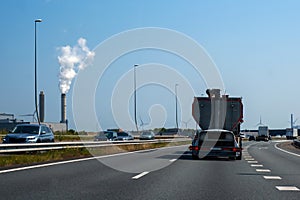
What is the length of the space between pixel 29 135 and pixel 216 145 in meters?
10.5

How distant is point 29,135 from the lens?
2809 cm

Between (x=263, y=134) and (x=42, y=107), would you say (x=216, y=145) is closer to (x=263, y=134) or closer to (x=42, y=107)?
(x=42, y=107)

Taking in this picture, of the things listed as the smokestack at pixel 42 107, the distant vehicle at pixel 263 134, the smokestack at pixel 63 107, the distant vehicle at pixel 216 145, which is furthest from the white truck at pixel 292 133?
the distant vehicle at pixel 216 145

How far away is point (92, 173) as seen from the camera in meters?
15.8

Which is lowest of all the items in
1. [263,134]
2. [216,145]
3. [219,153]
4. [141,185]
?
[263,134]

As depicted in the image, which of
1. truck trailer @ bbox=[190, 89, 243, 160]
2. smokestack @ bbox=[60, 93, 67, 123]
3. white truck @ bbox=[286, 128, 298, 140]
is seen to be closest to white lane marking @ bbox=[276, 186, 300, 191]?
truck trailer @ bbox=[190, 89, 243, 160]

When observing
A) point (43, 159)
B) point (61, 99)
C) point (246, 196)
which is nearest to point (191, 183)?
point (246, 196)

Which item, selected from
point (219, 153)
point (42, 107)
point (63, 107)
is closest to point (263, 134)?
point (63, 107)

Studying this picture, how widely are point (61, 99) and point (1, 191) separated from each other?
77.1 meters

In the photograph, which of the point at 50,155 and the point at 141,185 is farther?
the point at 50,155

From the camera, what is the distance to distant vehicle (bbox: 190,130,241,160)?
24188 mm

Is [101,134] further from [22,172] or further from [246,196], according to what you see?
[246,196]

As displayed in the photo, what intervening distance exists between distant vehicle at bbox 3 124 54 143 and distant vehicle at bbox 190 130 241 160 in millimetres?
9087

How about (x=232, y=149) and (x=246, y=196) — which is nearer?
(x=246, y=196)
